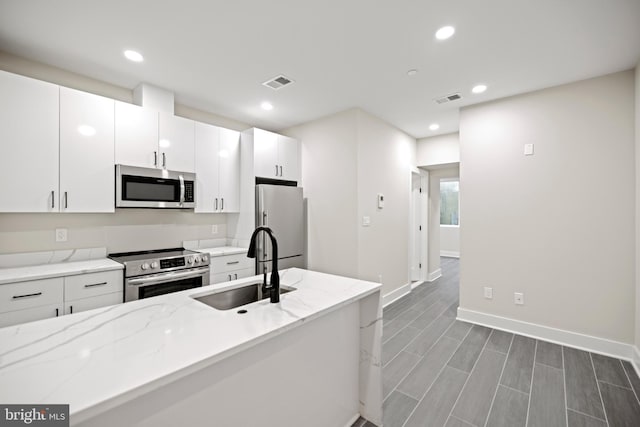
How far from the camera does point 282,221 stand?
3697mm

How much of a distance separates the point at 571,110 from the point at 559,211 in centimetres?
105

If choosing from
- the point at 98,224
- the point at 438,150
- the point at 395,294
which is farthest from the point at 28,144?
the point at 438,150

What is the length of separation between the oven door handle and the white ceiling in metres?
1.99

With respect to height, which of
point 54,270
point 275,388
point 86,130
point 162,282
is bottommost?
point 275,388

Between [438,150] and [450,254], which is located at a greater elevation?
[438,150]

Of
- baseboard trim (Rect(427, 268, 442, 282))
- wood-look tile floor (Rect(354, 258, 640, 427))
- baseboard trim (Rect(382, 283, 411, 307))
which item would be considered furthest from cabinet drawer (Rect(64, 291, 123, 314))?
baseboard trim (Rect(427, 268, 442, 282))

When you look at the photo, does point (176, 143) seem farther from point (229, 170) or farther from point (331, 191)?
point (331, 191)

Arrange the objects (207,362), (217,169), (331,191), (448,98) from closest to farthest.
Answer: (207,362), (448,98), (217,169), (331,191)

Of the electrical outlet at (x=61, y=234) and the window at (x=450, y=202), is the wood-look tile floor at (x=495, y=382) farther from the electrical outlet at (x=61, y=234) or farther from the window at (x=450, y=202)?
the window at (x=450, y=202)

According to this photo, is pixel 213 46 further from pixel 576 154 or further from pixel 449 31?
pixel 576 154

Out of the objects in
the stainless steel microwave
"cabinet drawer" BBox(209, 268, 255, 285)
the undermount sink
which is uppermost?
the stainless steel microwave

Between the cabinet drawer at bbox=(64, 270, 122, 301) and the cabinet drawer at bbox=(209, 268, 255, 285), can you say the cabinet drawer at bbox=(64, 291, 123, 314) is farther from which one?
the cabinet drawer at bbox=(209, 268, 255, 285)

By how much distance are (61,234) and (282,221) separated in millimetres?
2237

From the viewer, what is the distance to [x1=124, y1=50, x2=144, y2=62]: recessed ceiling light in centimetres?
236
